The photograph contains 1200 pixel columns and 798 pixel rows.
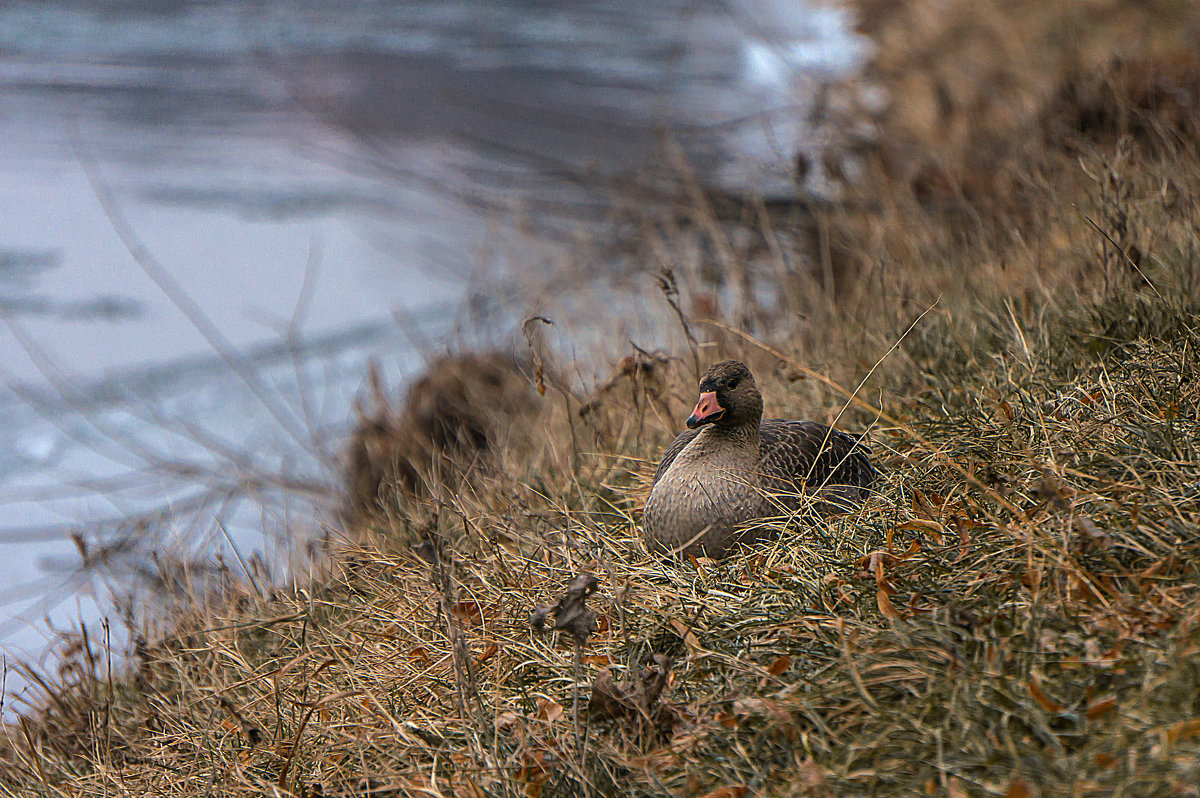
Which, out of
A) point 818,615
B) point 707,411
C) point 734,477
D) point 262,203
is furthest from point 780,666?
point 262,203

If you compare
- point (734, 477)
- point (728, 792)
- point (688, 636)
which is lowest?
point (728, 792)

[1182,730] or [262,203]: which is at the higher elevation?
[262,203]

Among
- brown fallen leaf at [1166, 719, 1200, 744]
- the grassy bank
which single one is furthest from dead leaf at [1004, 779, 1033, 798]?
brown fallen leaf at [1166, 719, 1200, 744]

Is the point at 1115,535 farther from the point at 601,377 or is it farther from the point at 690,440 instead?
the point at 601,377

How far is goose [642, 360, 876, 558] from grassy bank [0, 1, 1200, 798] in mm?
91

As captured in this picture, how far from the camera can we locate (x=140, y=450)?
16.6 ft

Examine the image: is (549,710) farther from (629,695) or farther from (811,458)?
(811,458)

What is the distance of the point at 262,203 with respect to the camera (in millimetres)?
10383

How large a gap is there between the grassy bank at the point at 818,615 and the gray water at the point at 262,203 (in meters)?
0.71

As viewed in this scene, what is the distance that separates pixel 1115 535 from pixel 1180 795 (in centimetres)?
76

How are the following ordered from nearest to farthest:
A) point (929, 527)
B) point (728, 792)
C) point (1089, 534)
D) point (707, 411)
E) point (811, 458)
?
point (728, 792) < point (1089, 534) < point (929, 527) < point (707, 411) < point (811, 458)

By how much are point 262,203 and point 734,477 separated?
870cm

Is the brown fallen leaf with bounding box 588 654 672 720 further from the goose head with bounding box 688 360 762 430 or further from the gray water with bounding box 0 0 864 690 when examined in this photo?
the gray water with bounding box 0 0 864 690

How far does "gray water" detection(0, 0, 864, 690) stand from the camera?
5.24 metres
